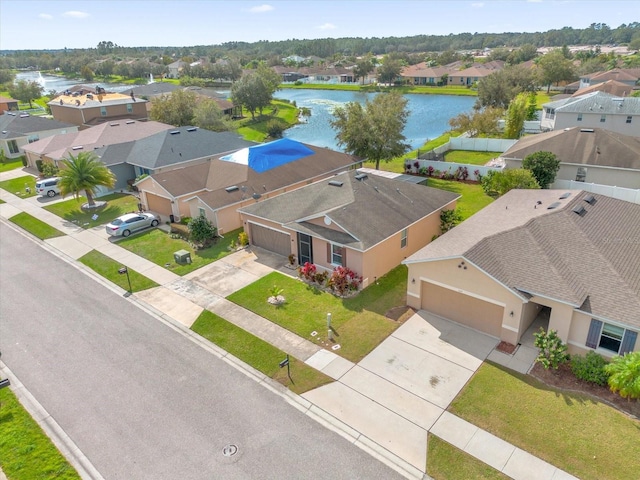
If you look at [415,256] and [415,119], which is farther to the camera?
[415,119]

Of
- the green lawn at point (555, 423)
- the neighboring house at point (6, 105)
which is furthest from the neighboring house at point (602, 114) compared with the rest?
the neighboring house at point (6, 105)

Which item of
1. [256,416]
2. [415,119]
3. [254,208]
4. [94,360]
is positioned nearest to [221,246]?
[254,208]

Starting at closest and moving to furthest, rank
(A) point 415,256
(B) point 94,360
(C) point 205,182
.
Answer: (B) point 94,360, (A) point 415,256, (C) point 205,182

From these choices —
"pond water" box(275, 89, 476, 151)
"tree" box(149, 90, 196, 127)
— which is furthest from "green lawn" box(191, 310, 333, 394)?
"tree" box(149, 90, 196, 127)

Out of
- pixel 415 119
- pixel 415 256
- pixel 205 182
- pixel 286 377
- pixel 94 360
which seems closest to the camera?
pixel 286 377

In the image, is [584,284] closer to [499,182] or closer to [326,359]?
[326,359]

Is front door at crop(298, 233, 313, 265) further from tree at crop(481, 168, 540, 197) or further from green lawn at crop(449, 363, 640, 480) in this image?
tree at crop(481, 168, 540, 197)

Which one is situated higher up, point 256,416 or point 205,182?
point 205,182
